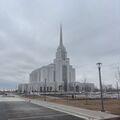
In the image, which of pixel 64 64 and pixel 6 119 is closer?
pixel 6 119

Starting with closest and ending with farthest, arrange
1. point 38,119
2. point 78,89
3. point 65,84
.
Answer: point 38,119 < point 78,89 < point 65,84

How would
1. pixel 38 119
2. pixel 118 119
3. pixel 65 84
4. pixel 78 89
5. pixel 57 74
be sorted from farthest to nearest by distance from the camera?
pixel 57 74
pixel 65 84
pixel 78 89
pixel 38 119
pixel 118 119

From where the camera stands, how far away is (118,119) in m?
Result: 15.4

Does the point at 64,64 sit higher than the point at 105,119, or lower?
higher

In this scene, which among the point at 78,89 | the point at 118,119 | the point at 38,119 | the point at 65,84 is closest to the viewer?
the point at 118,119

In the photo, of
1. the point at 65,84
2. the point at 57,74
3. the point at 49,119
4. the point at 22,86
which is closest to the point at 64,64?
the point at 57,74

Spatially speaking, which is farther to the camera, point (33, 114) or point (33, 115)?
point (33, 114)

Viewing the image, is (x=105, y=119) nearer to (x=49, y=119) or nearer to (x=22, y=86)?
(x=49, y=119)

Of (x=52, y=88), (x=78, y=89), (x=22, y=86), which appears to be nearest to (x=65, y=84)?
(x=52, y=88)

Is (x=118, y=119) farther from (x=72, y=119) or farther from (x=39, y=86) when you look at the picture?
(x=39, y=86)

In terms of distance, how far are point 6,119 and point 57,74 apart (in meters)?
182

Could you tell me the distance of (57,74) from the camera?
199 meters

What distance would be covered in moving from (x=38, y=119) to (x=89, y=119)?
152 inches

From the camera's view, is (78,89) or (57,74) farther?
(57,74)
